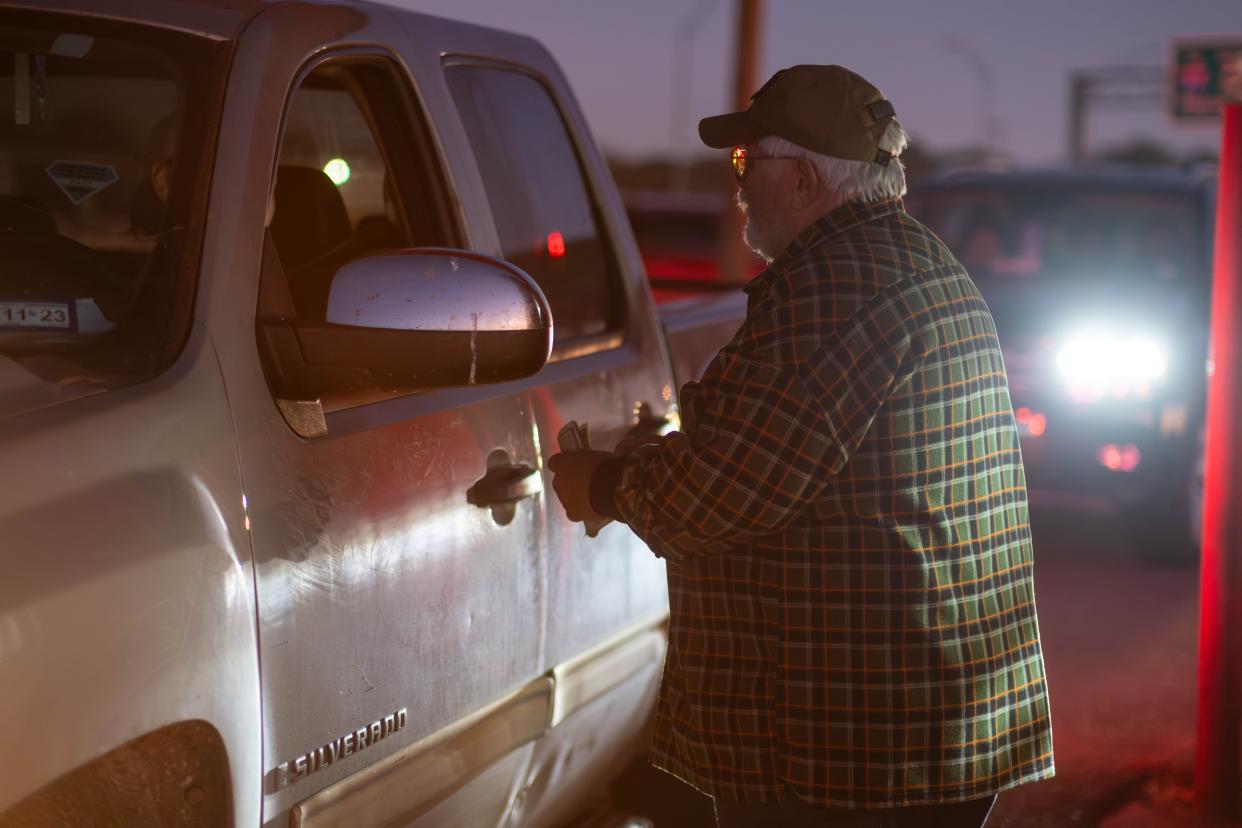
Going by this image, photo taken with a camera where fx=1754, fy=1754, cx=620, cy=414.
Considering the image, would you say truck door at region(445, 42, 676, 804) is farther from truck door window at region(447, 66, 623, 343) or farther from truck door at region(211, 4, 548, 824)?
truck door at region(211, 4, 548, 824)

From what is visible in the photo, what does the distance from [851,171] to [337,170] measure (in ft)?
3.90

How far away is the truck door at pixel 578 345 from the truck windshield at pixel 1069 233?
583cm

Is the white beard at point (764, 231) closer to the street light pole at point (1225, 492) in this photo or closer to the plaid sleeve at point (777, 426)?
the plaid sleeve at point (777, 426)

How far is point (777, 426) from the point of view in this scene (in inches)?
97.4

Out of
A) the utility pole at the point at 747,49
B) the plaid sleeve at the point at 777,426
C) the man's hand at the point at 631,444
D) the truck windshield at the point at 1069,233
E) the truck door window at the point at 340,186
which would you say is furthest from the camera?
the utility pole at the point at 747,49

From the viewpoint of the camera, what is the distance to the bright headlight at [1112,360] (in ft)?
28.7

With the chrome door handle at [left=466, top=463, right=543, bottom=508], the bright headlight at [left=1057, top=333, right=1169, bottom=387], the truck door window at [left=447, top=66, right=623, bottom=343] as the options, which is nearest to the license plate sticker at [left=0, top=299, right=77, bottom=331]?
the chrome door handle at [left=466, top=463, right=543, bottom=508]

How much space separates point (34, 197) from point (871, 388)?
1.35m

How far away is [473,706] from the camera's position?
2857 mm

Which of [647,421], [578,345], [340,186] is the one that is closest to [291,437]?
[340,186]

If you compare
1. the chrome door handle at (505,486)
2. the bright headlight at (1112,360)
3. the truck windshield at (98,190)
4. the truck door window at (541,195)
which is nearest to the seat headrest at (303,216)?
the truck door window at (541,195)

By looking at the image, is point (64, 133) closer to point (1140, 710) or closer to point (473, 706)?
point (473, 706)

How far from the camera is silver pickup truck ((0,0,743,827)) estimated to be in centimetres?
202

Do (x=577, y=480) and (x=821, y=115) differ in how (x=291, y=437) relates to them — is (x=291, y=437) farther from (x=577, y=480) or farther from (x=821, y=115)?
(x=821, y=115)
